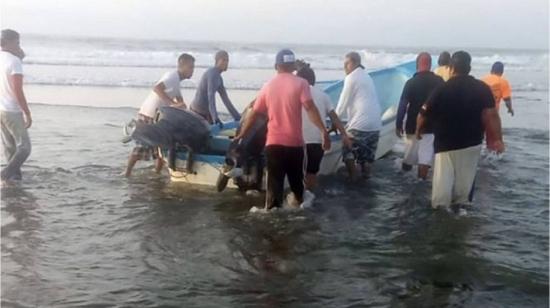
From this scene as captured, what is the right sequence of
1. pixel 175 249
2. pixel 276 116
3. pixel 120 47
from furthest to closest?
pixel 120 47
pixel 276 116
pixel 175 249

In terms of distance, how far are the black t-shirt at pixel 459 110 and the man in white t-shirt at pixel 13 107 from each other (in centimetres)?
484

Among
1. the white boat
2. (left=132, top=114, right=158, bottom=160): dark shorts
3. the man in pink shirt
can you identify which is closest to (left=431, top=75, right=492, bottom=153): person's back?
the man in pink shirt

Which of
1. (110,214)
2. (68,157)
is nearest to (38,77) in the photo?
(68,157)

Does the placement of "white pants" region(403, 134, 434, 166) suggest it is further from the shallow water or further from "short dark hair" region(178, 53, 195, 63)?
"short dark hair" region(178, 53, 195, 63)

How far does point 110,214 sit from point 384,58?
4020cm

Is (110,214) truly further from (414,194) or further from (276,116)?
(414,194)

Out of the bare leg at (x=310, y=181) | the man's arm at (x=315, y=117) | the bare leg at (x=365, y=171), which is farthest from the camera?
the bare leg at (x=365, y=171)

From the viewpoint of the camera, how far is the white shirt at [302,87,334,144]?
7.73m

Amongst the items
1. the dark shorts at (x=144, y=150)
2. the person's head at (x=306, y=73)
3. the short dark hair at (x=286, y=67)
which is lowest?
the dark shorts at (x=144, y=150)

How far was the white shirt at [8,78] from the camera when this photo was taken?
8.19 m

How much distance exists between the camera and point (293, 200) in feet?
24.7

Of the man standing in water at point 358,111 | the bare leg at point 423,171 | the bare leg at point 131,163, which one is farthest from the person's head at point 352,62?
the bare leg at point 131,163

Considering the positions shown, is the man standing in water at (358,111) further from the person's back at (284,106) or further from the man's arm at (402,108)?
the person's back at (284,106)

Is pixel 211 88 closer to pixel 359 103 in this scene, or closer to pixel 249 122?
pixel 359 103
